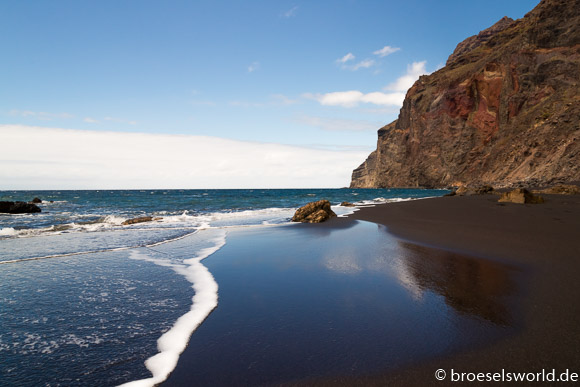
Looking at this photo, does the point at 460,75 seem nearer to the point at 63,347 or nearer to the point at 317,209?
the point at 317,209

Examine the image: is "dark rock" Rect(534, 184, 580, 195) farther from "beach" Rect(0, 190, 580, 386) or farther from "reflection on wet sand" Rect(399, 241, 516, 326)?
"reflection on wet sand" Rect(399, 241, 516, 326)

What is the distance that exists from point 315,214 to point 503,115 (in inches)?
2827

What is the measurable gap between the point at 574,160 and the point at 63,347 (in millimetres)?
48291

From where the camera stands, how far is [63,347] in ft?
11.2

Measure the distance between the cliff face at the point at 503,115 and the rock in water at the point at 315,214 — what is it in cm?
3535

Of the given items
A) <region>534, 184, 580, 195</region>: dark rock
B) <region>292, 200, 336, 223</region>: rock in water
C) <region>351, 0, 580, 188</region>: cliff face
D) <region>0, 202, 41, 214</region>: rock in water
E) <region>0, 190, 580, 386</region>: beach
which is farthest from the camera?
<region>351, 0, 580, 188</region>: cliff face

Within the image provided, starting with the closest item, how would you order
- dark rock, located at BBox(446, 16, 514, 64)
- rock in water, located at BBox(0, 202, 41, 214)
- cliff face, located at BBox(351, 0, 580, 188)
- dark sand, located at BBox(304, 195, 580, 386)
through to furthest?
dark sand, located at BBox(304, 195, 580, 386), rock in water, located at BBox(0, 202, 41, 214), cliff face, located at BBox(351, 0, 580, 188), dark rock, located at BBox(446, 16, 514, 64)

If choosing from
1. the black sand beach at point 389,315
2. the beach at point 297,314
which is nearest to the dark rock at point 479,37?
the black sand beach at point 389,315

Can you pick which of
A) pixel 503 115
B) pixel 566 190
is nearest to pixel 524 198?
pixel 566 190

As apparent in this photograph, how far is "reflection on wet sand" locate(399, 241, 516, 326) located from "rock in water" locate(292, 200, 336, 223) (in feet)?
27.2

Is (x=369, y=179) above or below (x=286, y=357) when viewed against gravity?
above

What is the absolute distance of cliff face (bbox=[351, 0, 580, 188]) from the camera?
43.1m

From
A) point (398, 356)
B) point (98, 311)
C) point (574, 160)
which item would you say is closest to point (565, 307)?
point (398, 356)

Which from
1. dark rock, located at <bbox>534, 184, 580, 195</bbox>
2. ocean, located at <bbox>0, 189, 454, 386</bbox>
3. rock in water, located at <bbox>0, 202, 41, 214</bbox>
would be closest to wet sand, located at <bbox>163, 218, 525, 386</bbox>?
ocean, located at <bbox>0, 189, 454, 386</bbox>
